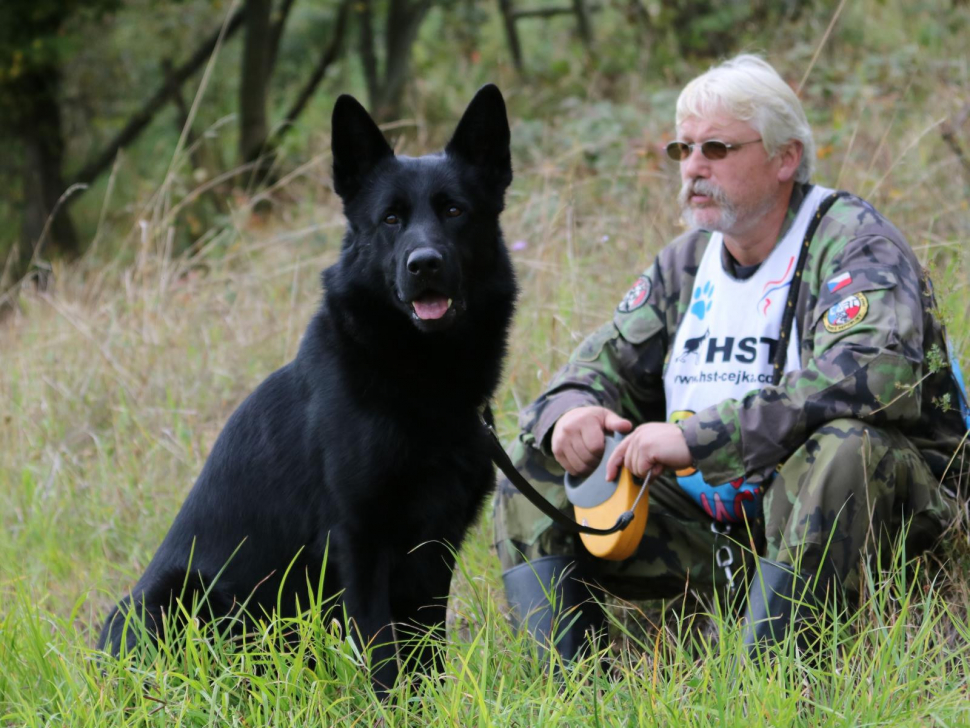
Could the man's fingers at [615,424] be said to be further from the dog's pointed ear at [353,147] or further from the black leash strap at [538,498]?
the dog's pointed ear at [353,147]

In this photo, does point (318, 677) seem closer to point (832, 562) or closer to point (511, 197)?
point (832, 562)

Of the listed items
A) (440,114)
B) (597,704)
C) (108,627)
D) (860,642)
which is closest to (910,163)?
(860,642)

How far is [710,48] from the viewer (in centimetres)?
736

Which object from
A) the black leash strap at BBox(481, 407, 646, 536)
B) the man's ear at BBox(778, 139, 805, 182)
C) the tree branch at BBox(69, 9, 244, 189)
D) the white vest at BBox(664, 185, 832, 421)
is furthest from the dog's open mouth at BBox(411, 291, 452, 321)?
the tree branch at BBox(69, 9, 244, 189)

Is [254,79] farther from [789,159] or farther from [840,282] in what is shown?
[840,282]

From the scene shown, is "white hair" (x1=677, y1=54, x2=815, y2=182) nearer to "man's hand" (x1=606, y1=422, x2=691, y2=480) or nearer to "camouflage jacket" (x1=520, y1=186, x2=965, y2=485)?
"camouflage jacket" (x1=520, y1=186, x2=965, y2=485)

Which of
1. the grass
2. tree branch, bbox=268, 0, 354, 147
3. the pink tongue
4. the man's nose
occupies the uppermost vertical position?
tree branch, bbox=268, 0, 354, 147

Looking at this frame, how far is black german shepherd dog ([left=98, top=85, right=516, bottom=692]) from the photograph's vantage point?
2.14 m

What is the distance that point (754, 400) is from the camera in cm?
226

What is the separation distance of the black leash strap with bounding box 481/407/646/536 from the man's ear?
96 cm

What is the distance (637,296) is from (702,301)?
0.64ft

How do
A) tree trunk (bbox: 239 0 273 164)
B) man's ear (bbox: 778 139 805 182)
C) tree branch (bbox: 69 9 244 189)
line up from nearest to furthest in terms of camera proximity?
man's ear (bbox: 778 139 805 182) → tree trunk (bbox: 239 0 273 164) → tree branch (bbox: 69 9 244 189)

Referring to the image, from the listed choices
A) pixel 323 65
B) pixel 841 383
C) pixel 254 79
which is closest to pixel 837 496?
pixel 841 383

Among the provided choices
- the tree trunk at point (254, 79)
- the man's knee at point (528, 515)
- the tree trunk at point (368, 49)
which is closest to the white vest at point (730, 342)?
the man's knee at point (528, 515)
